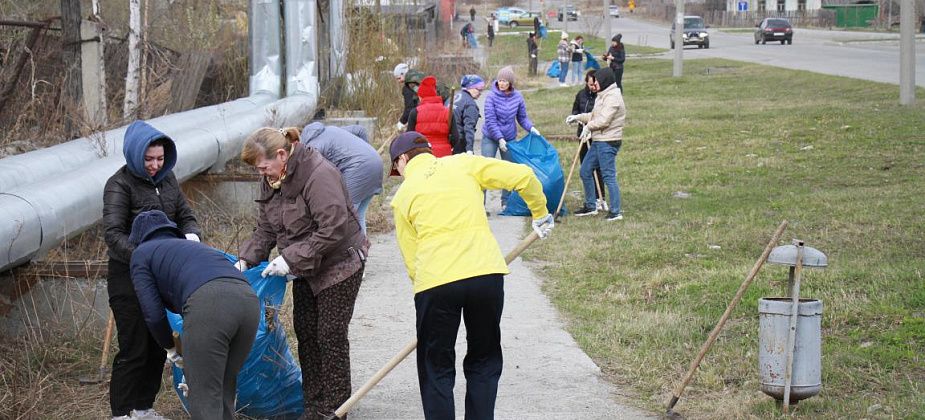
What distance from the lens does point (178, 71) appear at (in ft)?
46.8

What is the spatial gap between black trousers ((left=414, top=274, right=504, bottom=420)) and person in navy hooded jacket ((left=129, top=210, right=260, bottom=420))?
2.61ft

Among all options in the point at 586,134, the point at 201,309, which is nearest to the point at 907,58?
the point at 586,134

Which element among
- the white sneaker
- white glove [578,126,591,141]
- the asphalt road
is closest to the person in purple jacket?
white glove [578,126,591,141]

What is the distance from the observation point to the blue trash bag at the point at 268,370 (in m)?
5.52

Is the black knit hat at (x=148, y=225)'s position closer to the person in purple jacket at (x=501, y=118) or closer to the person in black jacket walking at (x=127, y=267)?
the person in black jacket walking at (x=127, y=267)

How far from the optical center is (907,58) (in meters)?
20.0

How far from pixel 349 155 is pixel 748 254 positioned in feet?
13.0

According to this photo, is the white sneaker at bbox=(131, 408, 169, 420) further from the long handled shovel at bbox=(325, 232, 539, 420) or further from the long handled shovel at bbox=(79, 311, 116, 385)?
the long handled shovel at bbox=(325, 232, 539, 420)

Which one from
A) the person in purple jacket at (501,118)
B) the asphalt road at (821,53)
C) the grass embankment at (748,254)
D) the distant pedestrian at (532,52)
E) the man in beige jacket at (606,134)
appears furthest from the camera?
the distant pedestrian at (532,52)

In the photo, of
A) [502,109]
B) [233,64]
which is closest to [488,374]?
[502,109]


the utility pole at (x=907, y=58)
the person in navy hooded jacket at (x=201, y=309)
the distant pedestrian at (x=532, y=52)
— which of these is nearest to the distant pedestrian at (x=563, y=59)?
the distant pedestrian at (x=532, y=52)

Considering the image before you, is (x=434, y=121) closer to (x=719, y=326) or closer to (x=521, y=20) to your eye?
(x=719, y=326)

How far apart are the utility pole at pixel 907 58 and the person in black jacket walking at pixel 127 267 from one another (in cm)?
1710

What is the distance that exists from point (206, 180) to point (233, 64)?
601 cm
